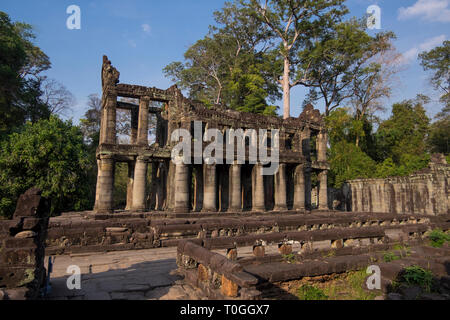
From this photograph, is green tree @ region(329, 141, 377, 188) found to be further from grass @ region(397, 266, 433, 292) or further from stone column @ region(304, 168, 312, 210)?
grass @ region(397, 266, 433, 292)

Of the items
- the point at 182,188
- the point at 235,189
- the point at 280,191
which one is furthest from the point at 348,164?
the point at 182,188

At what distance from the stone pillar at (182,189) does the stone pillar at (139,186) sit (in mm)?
2220

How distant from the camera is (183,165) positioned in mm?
16328

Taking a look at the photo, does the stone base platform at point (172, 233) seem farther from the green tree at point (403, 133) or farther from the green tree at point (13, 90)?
the green tree at point (403, 133)

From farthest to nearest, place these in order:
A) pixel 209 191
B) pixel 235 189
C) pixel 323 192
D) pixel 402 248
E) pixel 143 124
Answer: pixel 323 192 < pixel 143 124 < pixel 235 189 < pixel 209 191 < pixel 402 248

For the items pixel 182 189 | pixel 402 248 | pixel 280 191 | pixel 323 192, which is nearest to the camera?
pixel 402 248

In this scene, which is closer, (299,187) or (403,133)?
(299,187)

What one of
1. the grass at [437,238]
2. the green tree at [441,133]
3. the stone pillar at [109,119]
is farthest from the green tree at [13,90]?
the green tree at [441,133]

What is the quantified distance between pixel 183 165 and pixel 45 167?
414 inches

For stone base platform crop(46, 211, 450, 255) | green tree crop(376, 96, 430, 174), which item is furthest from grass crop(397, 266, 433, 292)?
green tree crop(376, 96, 430, 174)

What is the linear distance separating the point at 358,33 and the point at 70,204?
1357 inches

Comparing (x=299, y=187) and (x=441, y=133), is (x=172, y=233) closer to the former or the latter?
(x=299, y=187)
